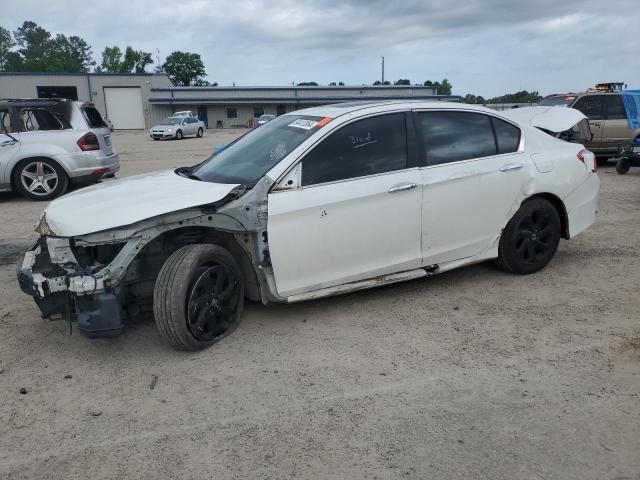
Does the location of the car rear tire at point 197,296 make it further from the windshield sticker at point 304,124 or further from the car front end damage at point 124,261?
the windshield sticker at point 304,124

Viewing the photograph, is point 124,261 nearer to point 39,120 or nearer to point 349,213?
point 349,213

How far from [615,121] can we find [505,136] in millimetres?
9589

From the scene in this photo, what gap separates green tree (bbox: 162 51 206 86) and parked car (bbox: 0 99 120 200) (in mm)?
87538

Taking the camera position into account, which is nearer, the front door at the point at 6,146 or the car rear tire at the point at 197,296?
the car rear tire at the point at 197,296

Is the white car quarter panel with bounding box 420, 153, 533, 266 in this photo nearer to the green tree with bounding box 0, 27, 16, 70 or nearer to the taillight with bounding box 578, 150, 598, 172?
the taillight with bounding box 578, 150, 598, 172

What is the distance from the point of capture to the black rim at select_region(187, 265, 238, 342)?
147 inches

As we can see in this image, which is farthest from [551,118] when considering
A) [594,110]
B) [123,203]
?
[594,110]

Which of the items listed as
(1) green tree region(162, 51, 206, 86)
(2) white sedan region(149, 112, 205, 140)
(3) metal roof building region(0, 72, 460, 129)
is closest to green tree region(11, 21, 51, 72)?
(1) green tree region(162, 51, 206, 86)

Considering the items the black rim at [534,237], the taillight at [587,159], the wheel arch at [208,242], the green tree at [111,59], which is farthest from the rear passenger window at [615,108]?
the green tree at [111,59]

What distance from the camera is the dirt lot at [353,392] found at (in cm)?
271

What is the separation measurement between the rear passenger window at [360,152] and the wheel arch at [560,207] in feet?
4.88

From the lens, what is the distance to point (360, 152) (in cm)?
428

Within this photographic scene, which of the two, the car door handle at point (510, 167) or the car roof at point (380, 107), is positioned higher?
the car roof at point (380, 107)

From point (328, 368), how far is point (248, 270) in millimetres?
1044
